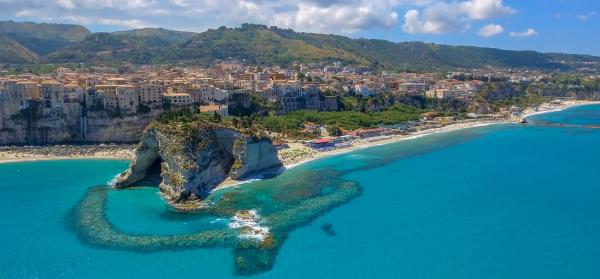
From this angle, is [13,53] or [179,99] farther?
[13,53]

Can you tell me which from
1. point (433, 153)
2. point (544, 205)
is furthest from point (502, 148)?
point (544, 205)

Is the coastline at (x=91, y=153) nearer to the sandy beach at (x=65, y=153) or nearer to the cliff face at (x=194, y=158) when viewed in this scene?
the sandy beach at (x=65, y=153)

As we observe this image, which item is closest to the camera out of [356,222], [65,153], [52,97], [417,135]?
[356,222]

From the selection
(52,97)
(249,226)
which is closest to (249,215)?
(249,226)

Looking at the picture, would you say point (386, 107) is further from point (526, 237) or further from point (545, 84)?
point (545, 84)

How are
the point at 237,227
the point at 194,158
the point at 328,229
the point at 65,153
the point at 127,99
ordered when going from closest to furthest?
the point at 237,227 → the point at 328,229 → the point at 194,158 → the point at 65,153 → the point at 127,99

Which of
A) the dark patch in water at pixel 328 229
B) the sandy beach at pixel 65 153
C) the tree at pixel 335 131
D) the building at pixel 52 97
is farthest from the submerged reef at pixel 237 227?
the building at pixel 52 97

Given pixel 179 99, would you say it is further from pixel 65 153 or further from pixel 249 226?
pixel 249 226

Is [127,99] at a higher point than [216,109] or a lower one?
higher
